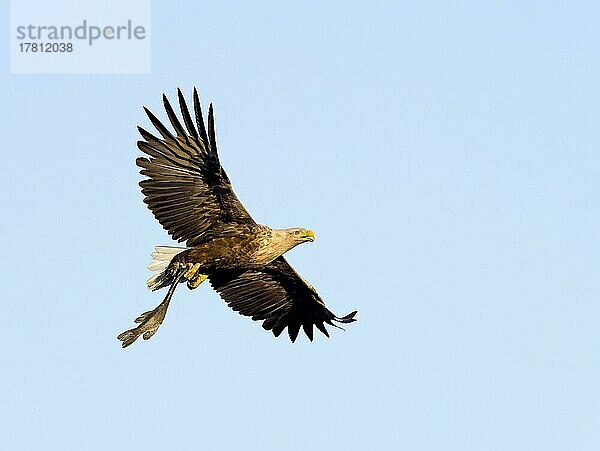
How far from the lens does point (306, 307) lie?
Result: 19.5 metres

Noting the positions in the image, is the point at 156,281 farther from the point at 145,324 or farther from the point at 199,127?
the point at 199,127

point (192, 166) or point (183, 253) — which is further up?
point (192, 166)

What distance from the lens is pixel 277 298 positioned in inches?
764

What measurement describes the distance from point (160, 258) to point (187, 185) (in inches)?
40.0

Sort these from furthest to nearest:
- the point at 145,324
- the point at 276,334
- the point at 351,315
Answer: the point at 276,334 < the point at 351,315 < the point at 145,324

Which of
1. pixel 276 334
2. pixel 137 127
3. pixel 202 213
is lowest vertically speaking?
pixel 276 334

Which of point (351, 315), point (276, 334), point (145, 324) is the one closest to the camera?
point (145, 324)

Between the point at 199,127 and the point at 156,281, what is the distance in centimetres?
208

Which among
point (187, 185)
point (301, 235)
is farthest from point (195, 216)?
point (301, 235)

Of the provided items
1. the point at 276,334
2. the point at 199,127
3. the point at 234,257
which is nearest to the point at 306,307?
the point at 276,334

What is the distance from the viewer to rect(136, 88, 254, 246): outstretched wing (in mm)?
16812

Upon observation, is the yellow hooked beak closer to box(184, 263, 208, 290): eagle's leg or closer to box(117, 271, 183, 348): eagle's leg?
box(184, 263, 208, 290): eagle's leg

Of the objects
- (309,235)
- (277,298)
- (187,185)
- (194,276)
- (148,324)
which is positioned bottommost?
(148,324)

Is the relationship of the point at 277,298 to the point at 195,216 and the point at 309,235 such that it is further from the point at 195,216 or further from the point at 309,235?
the point at 195,216
